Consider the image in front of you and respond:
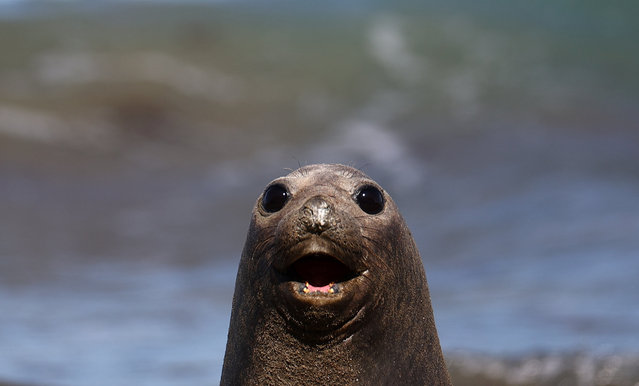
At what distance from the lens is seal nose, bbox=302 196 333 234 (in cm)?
378

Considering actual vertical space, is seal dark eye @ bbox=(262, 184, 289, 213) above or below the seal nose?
above

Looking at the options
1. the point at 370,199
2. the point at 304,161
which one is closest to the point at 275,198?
the point at 370,199

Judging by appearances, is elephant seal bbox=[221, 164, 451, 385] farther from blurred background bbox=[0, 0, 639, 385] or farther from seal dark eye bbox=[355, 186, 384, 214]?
blurred background bbox=[0, 0, 639, 385]

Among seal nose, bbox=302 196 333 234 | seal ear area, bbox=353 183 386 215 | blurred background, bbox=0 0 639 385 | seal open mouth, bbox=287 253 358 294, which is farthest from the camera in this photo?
blurred background, bbox=0 0 639 385

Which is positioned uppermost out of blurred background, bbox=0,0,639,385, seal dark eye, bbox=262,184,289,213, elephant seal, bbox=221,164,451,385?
blurred background, bbox=0,0,639,385

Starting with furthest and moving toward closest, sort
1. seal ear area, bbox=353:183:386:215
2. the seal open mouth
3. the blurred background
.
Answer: the blurred background → seal ear area, bbox=353:183:386:215 → the seal open mouth

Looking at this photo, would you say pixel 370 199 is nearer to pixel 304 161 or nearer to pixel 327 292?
pixel 327 292

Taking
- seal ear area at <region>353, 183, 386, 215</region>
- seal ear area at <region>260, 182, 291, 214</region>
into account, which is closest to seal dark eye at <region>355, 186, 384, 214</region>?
seal ear area at <region>353, 183, 386, 215</region>

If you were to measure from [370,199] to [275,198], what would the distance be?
1.32 ft

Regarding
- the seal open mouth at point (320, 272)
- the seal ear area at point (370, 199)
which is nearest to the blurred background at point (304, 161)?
the seal ear area at point (370, 199)

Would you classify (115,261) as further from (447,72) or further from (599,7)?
(599,7)

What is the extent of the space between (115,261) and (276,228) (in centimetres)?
1325

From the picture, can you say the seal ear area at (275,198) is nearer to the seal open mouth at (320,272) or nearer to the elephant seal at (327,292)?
the elephant seal at (327,292)

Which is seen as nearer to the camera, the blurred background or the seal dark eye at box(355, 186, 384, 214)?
the seal dark eye at box(355, 186, 384, 214)
